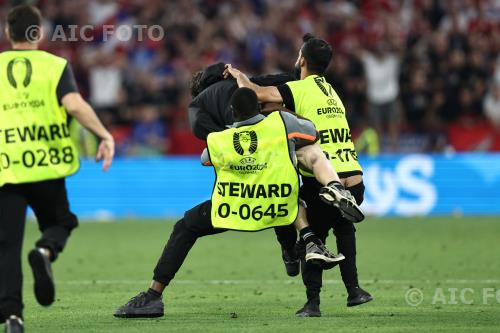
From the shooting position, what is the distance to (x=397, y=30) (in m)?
Result: 21.3

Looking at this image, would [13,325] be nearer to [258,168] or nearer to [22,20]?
[22,20]

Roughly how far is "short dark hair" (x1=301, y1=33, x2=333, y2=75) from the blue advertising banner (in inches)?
395

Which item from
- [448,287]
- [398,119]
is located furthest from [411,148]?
[448,287]

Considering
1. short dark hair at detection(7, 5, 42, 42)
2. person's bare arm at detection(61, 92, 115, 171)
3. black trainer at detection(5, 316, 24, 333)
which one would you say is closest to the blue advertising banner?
person's bare arm at detection(61, 92, 115, 171)

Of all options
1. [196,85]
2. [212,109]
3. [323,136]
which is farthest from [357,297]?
[196,85]

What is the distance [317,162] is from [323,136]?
48cm

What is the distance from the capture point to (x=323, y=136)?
29.6ft

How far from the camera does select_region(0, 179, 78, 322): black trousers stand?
7.27 metres

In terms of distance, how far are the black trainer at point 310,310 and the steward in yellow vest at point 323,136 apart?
221 millimetres

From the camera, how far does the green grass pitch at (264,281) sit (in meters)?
8.34

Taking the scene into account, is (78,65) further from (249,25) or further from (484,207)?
(484,207)

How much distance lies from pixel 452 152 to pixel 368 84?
2040 mm

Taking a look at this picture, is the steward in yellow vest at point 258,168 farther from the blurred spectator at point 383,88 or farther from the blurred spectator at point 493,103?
the blurred spectator at point 493,103

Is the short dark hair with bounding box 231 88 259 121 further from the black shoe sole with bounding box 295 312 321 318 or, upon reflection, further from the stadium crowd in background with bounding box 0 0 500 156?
the stadium crowd in background with bounding box 0 0 500 156
